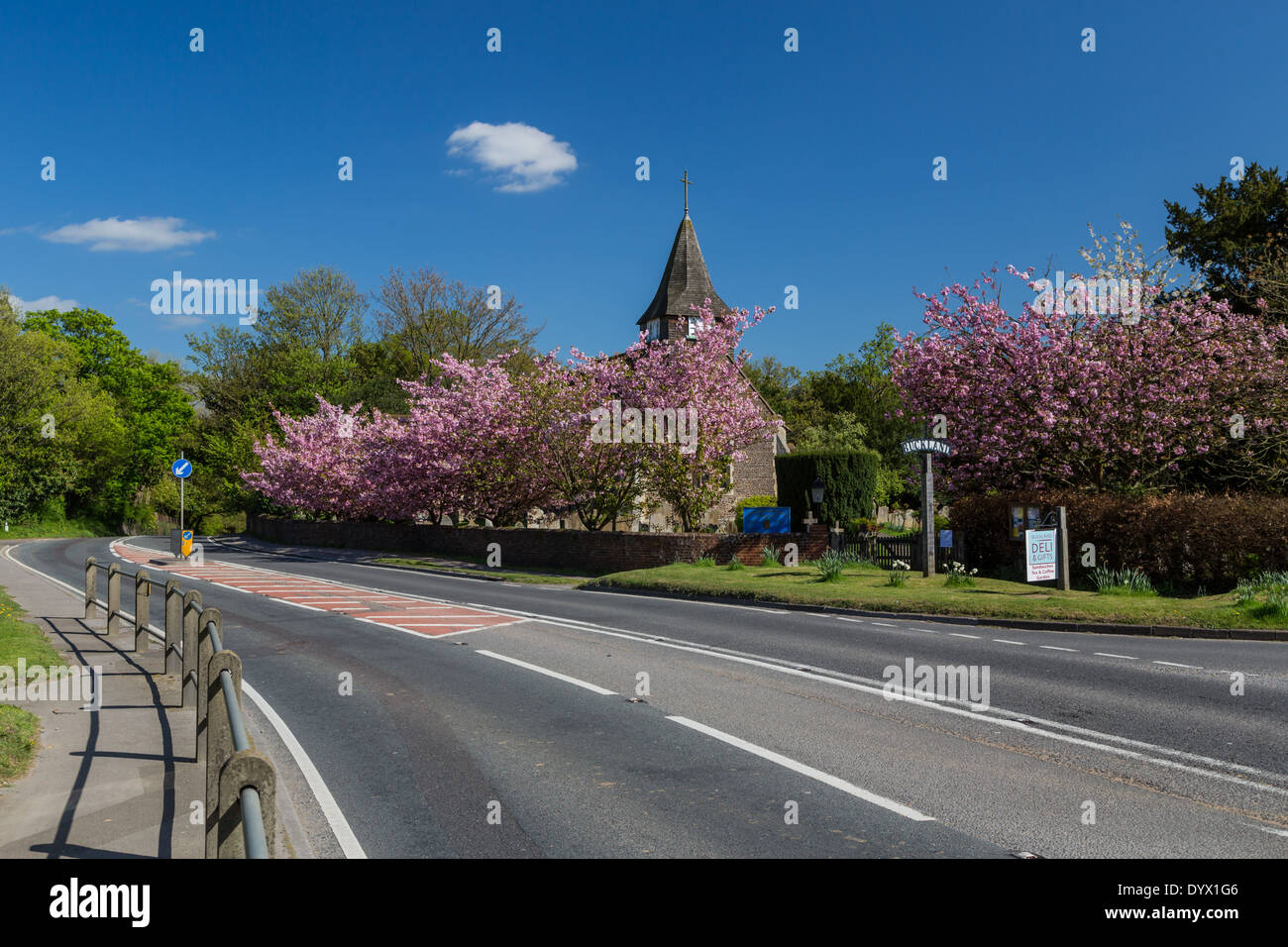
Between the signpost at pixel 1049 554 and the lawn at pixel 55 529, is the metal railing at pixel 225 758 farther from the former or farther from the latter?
the lawn at pixel 55 529

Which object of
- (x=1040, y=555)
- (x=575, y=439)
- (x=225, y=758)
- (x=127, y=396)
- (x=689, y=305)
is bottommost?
(x=1040, y=555)

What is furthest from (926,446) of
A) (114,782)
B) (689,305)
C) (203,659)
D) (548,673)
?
(689,305)

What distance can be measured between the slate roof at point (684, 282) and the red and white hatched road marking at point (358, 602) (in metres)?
35.4

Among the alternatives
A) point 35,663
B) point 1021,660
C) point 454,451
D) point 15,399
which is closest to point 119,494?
point 15,399

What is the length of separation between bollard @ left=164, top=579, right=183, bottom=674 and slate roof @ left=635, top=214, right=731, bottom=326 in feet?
159

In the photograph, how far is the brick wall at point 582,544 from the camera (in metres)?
26.7

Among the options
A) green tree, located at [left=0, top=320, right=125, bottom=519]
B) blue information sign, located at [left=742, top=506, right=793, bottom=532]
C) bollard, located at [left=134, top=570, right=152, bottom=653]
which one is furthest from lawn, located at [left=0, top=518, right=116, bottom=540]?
bollard, located at [left=134, top=570, right=152, bottom=653]

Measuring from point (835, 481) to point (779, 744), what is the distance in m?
31.7

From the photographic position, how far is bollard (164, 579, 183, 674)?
1001 cm

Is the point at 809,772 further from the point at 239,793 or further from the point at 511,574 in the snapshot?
the point at 511,574

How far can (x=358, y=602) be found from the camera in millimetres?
19141

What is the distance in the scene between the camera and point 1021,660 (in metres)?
11.5

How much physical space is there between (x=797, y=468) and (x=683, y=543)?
1357 centimetres
